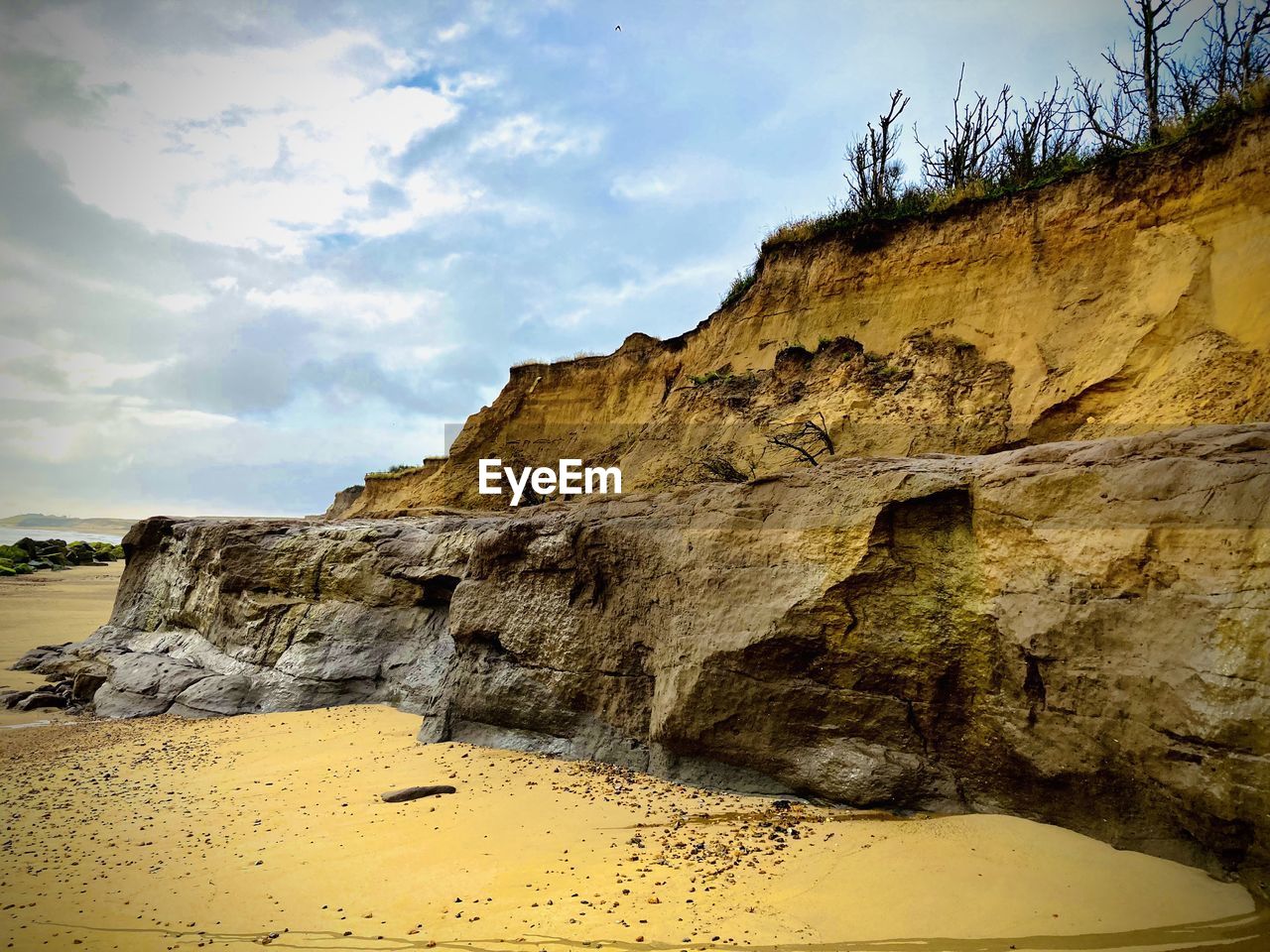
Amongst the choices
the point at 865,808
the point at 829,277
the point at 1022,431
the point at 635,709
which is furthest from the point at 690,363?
the point at 865,808

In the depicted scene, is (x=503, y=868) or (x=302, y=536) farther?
(x=302, y=536)

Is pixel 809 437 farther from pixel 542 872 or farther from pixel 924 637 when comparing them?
pixel 542 872

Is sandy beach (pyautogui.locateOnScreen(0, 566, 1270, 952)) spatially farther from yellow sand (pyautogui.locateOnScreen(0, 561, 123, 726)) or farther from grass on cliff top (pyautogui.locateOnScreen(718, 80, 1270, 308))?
grass on cliff top (pyautogui.locateOnScreen(718, 80, 1270, 308))

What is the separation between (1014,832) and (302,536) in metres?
8.35

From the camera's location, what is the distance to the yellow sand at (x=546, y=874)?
298 centimetres

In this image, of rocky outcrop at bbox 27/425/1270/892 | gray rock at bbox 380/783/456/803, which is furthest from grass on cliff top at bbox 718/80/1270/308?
gray rock at bbox 380/783/456/803

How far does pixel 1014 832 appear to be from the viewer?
3668 millimetres

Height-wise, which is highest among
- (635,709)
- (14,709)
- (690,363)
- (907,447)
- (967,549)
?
(690,363)

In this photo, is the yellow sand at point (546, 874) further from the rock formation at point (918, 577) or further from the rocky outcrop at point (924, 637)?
the rock formation at point (918, 577)

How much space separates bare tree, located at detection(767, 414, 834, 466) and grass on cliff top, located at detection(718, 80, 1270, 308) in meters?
3.68

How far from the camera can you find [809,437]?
38.6 feet

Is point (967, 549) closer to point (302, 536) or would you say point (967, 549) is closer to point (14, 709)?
point (302, 536)

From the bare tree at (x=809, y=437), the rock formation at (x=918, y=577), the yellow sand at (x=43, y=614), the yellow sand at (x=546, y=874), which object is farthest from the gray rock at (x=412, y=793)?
the bare tree at (x=809, y=437)

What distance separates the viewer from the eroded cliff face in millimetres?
8758
